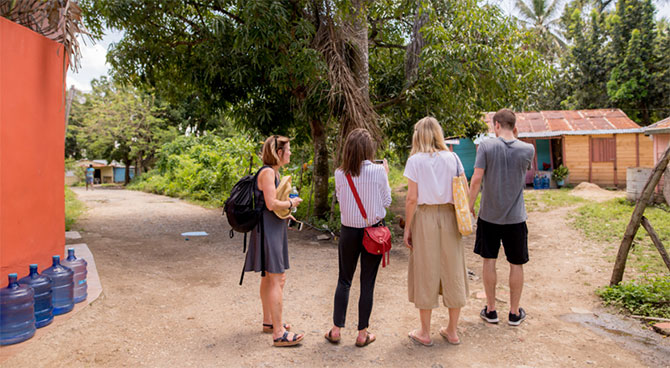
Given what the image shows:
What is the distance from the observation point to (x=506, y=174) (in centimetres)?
387

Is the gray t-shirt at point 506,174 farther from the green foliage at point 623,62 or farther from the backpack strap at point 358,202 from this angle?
the green foliage at point 623,62

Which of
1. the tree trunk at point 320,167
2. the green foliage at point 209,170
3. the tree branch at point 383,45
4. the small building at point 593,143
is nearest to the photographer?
the tree trunk at point 320,167

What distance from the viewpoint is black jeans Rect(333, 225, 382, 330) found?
3.46 metres

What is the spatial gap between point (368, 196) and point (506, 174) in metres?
1.34

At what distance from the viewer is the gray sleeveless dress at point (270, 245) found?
11.5 feet

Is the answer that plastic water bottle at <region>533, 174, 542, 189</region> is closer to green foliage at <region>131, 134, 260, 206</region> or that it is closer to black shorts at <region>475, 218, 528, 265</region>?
green foliage at <region>131, 134, 260, 206</region>

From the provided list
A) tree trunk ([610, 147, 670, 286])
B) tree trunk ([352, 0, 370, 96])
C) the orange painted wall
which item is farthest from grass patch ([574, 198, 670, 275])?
the orange painted wall

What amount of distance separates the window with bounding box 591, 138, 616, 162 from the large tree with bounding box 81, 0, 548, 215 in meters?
10.4

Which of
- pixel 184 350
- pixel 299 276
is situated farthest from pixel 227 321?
pixel 299 276

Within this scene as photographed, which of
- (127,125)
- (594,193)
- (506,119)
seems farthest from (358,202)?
(127,125)

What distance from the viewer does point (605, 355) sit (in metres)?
3.45

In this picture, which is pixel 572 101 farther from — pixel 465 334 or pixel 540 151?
pixel 465 334

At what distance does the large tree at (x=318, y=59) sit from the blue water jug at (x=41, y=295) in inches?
180

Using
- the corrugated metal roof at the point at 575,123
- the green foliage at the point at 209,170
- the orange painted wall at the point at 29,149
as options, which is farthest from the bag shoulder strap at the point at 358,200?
the corrugated metal roof at the point at 575,123
